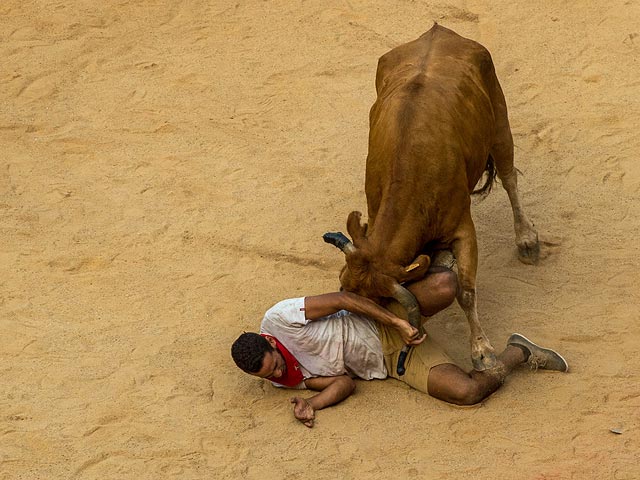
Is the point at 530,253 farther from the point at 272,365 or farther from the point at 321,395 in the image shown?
the point at 272,365

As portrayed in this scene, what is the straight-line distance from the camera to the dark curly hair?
7.03m

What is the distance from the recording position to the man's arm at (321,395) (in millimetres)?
7184

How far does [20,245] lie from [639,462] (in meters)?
5.06

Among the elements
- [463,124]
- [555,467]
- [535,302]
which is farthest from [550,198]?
[555,467]

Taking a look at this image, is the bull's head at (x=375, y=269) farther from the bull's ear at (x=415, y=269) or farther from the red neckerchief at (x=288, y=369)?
the red neckerchief at (x=288, y=369)

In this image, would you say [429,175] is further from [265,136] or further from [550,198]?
[265,136]

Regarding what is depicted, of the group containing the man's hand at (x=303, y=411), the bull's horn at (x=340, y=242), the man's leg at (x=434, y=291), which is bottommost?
the man's hand at (x=303, y=411)

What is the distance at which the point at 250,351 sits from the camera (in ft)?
23.1

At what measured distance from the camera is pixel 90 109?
10953 millimetres

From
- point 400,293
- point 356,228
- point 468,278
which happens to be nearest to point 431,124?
point 356,228

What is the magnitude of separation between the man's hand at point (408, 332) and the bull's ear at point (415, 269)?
0.26 meters

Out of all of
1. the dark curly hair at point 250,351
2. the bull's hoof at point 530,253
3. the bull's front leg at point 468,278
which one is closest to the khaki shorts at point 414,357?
the bull's front leg at point 468,278

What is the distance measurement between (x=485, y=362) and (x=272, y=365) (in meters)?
1.38

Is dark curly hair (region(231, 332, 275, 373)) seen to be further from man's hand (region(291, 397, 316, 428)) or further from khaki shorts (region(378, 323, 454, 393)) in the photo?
khaki shorts (region(378, 323, 454, 393))
